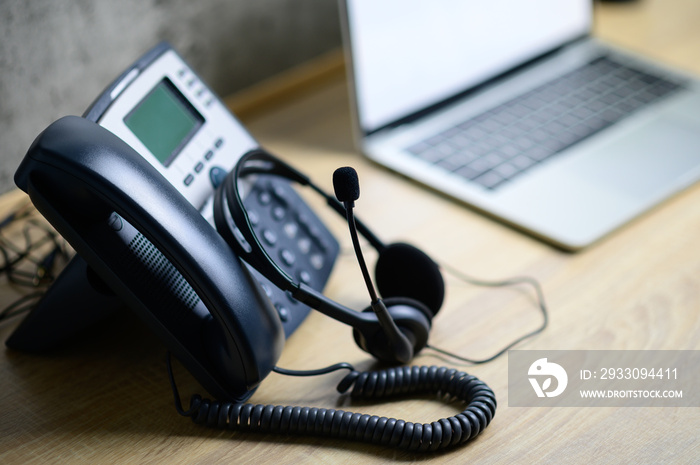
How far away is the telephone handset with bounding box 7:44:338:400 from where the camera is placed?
0.53 metres

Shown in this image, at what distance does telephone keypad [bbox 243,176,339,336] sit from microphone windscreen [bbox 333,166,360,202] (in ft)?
0.47

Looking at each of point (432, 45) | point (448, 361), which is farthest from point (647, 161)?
point (448, 361)

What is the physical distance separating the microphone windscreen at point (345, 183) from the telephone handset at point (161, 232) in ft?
0.35

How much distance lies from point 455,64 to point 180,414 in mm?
621

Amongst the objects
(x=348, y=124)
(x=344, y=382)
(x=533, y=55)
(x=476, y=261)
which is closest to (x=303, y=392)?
(x=344, y=382)

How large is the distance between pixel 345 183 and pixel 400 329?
6.1 inches

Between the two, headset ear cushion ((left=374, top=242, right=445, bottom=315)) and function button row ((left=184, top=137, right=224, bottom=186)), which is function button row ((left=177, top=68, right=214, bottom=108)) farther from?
headset ear cushion ((left=374, top=242, right=445, bottom=315))

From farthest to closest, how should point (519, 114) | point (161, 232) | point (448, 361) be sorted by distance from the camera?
point (519, 114)
point (448, 361)
point (161, 232)

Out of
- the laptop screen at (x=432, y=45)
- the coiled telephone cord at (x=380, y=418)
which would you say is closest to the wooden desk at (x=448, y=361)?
the coiled telephone cord at (x=380, y=418)

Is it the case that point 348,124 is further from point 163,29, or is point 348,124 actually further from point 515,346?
point 515,346

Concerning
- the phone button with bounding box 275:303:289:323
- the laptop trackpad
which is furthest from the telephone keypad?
the laptop trackpad

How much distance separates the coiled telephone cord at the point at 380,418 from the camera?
0.56 m

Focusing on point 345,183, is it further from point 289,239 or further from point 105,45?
point 105,45

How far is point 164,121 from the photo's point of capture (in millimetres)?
678
